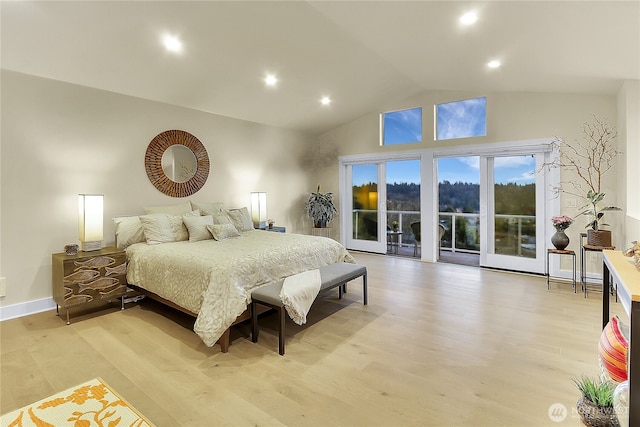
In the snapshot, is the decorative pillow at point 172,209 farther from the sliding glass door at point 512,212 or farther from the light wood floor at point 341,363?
the sliding glass door at point 512,212

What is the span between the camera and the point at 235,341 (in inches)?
112

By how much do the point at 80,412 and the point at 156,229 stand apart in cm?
232

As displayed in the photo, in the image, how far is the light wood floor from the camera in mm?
1913

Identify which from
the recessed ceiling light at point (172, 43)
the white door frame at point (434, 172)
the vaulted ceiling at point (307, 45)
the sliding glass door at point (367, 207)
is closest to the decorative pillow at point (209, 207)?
the vaulted ceiling at point (307, 45)

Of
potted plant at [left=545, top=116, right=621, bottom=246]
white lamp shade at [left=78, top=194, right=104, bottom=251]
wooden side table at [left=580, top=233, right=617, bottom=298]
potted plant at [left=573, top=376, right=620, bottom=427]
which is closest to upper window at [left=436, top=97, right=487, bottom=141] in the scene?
potted plant at [left=545, top=116, right=621, bottom=246]

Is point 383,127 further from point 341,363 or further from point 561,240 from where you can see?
point 341,363

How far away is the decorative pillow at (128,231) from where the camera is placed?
3.92 m

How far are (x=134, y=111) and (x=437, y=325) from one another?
454 cm

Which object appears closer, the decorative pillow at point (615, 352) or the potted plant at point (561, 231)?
the decorative pillow at point (615, 352)

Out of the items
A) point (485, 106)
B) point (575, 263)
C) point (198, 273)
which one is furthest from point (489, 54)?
point (198, 273)

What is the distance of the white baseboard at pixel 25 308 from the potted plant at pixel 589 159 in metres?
6.62

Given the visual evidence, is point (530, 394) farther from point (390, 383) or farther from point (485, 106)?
point (485, 106)

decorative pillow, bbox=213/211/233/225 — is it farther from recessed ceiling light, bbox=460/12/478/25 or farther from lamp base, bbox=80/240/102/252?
recessed ceiling light, bbox=460/12/478/25

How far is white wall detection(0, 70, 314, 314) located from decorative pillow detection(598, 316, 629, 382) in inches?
192
